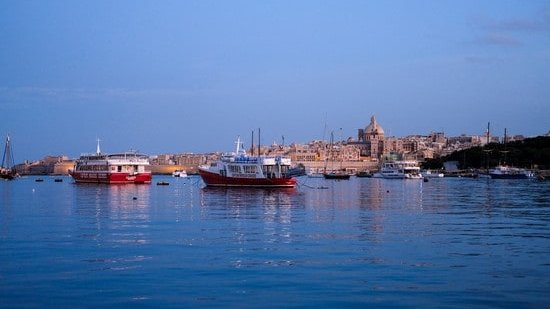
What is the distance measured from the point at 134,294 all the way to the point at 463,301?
255 inches

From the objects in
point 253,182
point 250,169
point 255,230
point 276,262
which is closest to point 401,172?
point 250,169

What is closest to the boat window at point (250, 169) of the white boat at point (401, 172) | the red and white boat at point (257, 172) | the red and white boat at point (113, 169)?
the red and white boat at point (257, 172)

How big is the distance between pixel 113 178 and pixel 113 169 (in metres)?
1.52

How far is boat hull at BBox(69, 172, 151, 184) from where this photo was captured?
302 ft

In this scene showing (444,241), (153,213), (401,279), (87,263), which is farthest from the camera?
(153,213)

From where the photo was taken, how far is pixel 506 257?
1947 centimetres

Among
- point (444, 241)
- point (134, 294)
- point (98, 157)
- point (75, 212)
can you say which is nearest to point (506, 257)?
point (444, 241)

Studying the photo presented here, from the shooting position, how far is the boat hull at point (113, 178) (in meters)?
92.1

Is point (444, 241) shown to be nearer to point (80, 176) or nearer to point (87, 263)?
point (87, 263)

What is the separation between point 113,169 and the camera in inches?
3666

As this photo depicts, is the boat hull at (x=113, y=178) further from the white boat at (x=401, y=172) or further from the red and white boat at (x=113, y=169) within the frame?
the white boat at (x=401, y=172)

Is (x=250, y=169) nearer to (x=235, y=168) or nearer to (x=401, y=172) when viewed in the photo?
(x=235, y=168)

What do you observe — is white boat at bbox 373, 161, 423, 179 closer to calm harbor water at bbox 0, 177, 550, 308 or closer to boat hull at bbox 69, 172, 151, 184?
boat hull at bbox 69, 172, 151, 184

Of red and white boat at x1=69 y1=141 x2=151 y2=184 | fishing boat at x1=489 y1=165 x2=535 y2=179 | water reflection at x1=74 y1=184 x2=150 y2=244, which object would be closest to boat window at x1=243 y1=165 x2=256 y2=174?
red and white boat at x1=69 y1=141 x2=151 y2=184
